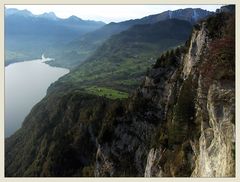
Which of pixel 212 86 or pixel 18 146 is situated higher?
pixel 212 86

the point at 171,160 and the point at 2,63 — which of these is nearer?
the point at 2,63

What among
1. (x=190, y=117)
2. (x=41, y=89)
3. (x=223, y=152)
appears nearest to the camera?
(x=223, y=152)

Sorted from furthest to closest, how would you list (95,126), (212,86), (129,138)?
1. (95,126)
2. (129,138)
3. (212,86)

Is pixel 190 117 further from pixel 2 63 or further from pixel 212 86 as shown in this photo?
pixel 2 63

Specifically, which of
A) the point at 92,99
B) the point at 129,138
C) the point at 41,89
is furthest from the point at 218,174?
the point at 41,89

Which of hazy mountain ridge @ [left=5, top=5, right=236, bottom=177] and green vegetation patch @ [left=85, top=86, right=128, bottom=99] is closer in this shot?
hazy mountain ridge @ [left=5, top=5, right=236, bottom=177]

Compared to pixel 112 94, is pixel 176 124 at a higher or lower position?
higher

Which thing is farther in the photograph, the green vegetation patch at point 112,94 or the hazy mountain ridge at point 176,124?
the green vegetation patch at point 112,94

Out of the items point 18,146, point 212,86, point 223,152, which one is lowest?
point 18,146

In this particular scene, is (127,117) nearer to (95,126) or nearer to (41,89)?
(95,126)

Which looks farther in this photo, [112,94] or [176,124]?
[112,94]
